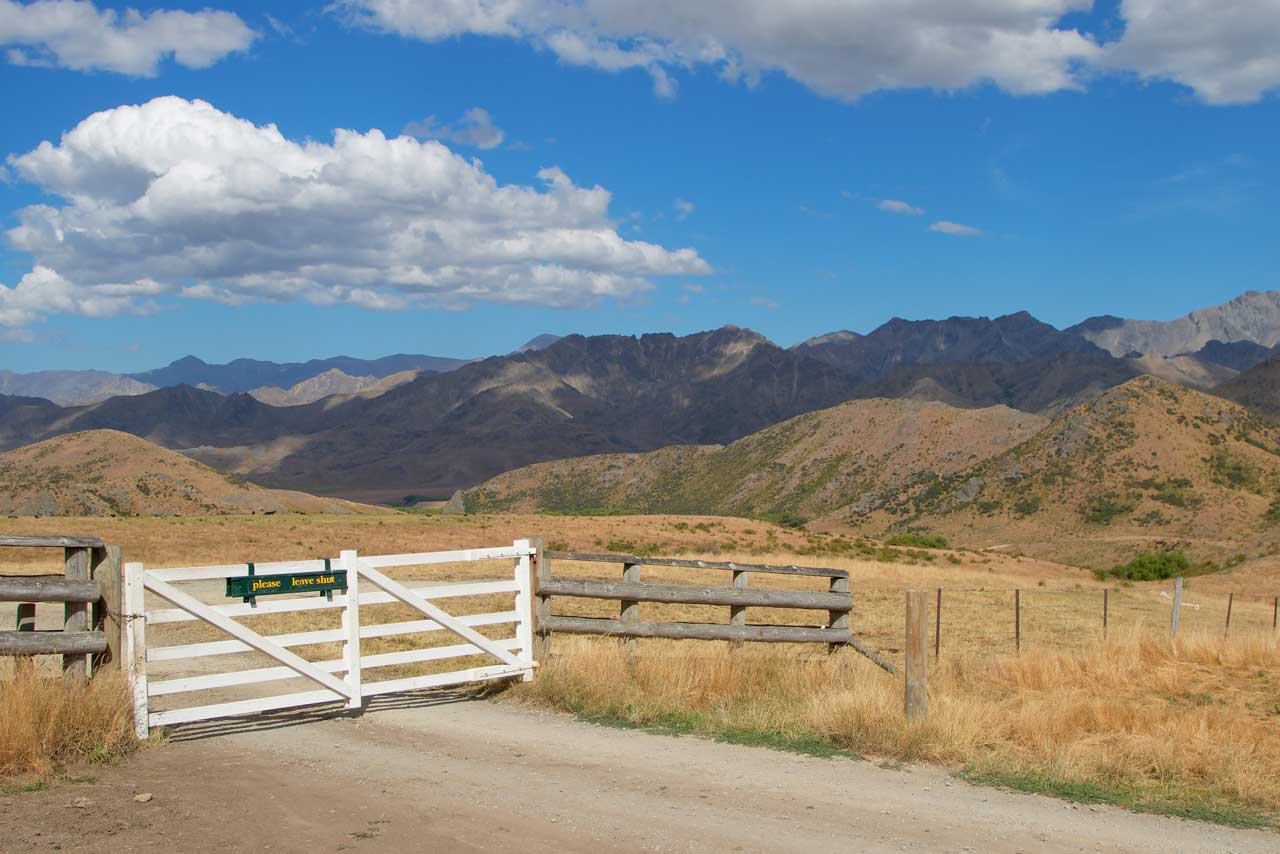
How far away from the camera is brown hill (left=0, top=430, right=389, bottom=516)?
76188mm

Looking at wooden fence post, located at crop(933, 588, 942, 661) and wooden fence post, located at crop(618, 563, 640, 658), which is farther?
wooden fence post, located at crop(933, 588, 942, 661)

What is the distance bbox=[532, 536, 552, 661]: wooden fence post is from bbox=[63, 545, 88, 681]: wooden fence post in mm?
4671

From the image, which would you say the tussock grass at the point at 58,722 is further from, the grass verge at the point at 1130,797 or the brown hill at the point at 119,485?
the brown hill at the point at 119,485

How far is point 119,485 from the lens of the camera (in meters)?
84.1

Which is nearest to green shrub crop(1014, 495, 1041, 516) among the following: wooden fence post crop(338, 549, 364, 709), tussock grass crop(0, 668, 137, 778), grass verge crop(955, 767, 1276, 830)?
grass verge crop(955, 767, 1276, 830)

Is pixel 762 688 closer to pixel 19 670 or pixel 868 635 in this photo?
pixel 19 670

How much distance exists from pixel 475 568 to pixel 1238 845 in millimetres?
28988

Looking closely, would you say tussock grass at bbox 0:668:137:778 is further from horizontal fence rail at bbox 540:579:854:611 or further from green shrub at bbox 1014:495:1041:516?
green shrub at bbox 1014:495:1041:516

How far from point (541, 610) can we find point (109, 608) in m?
4.65

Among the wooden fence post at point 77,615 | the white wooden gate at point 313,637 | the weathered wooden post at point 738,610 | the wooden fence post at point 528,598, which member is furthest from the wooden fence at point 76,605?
the weathered wooden post at point 738,610

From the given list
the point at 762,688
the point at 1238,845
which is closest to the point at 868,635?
the point at 762,688

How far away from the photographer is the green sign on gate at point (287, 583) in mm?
9891

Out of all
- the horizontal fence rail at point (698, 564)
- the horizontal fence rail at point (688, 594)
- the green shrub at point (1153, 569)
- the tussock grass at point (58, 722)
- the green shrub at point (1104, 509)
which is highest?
the horizontal fence rail at point (698, 564)

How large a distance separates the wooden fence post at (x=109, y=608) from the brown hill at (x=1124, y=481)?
7983 cm
